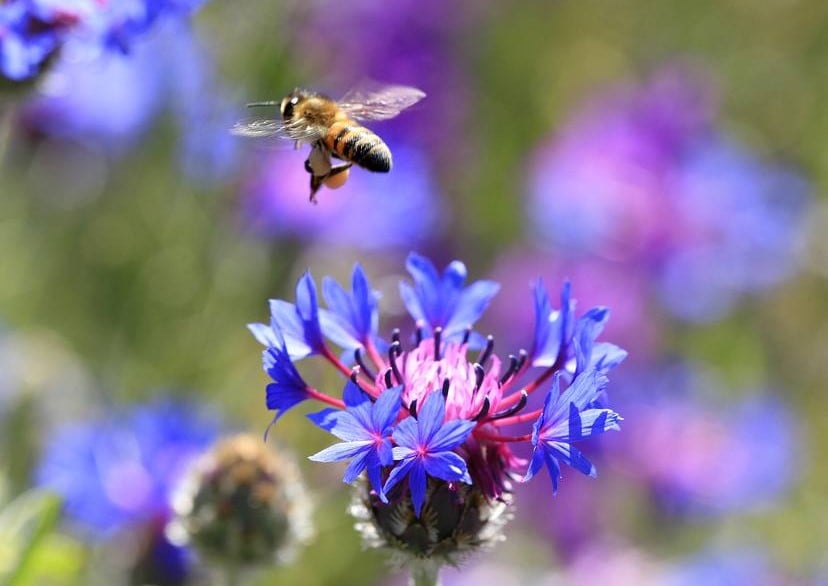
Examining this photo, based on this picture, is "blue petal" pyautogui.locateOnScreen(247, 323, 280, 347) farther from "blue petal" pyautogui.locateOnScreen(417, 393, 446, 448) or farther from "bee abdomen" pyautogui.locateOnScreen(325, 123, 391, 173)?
"bee abdomen" pyautogui.locateOnScreen(325, 123, 391, 173)

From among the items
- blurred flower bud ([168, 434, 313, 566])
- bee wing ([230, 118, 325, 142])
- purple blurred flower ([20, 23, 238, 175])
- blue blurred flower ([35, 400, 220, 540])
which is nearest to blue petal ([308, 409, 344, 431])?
bee wing ([230, 118, 325, 142])

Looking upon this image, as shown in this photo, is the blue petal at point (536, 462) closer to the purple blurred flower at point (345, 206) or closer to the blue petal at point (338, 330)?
the blue petal at point (338, 330)

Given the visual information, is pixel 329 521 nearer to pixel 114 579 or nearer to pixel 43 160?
pixel 114 579

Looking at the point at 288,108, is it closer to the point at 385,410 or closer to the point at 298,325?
the point at 298,325

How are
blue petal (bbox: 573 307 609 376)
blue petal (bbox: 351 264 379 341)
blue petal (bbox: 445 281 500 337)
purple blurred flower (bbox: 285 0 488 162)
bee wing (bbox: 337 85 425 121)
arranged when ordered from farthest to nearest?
purple blurred flower (bbox: 285 0 488 162)
bee wing (bbox: 337 85 425 121)
blue petal (bbox: 445 281 500 337)
blue petal (bbox: 351 264 379 341)
blue petal (bbox: 573 307 609 376)

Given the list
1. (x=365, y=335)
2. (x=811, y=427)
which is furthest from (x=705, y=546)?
(x=365, y=335)

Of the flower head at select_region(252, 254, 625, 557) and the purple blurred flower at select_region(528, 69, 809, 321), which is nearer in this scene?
the flower head at select_region(252, 254, 625, 557)

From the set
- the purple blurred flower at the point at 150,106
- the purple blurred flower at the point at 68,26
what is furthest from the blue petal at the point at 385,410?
the purple blurred flower at the point at 150,106
